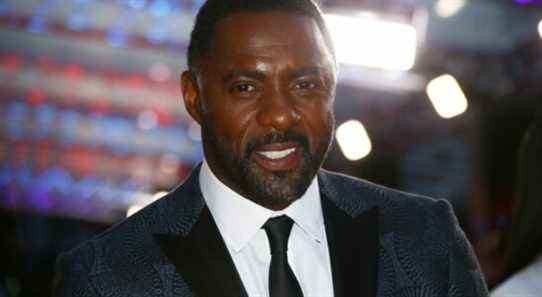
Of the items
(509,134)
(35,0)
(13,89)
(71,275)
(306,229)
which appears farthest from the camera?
(13,89)

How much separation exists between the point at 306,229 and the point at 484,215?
10367 millimetres

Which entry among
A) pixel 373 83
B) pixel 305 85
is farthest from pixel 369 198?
pixel 373 83

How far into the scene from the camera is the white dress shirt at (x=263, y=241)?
6.79 ft

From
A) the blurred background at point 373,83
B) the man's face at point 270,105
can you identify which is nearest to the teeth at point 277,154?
the man's face at point 270,105

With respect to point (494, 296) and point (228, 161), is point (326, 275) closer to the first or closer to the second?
point (228, 161)

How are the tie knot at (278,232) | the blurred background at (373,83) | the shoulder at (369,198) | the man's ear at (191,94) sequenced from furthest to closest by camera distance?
the blurred background at (373,83)
the man's ear at (191,94)
the shoulder at (369,198)
the tie knot at (278,232)

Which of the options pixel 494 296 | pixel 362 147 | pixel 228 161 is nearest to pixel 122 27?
pixel 362 147

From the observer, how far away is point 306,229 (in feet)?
7.02

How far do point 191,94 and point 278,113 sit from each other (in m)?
0.47

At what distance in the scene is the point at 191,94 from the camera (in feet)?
7.68

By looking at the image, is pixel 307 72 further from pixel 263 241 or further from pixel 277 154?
pixel 263 241

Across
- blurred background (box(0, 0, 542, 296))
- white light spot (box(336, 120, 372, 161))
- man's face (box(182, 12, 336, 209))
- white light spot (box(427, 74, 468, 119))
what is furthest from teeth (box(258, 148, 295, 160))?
white light spot (box(336, 120, 372, 161))

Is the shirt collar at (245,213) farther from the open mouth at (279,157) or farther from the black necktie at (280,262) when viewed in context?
the open mouth at (279,157)

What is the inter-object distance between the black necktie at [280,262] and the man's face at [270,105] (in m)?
0.06
